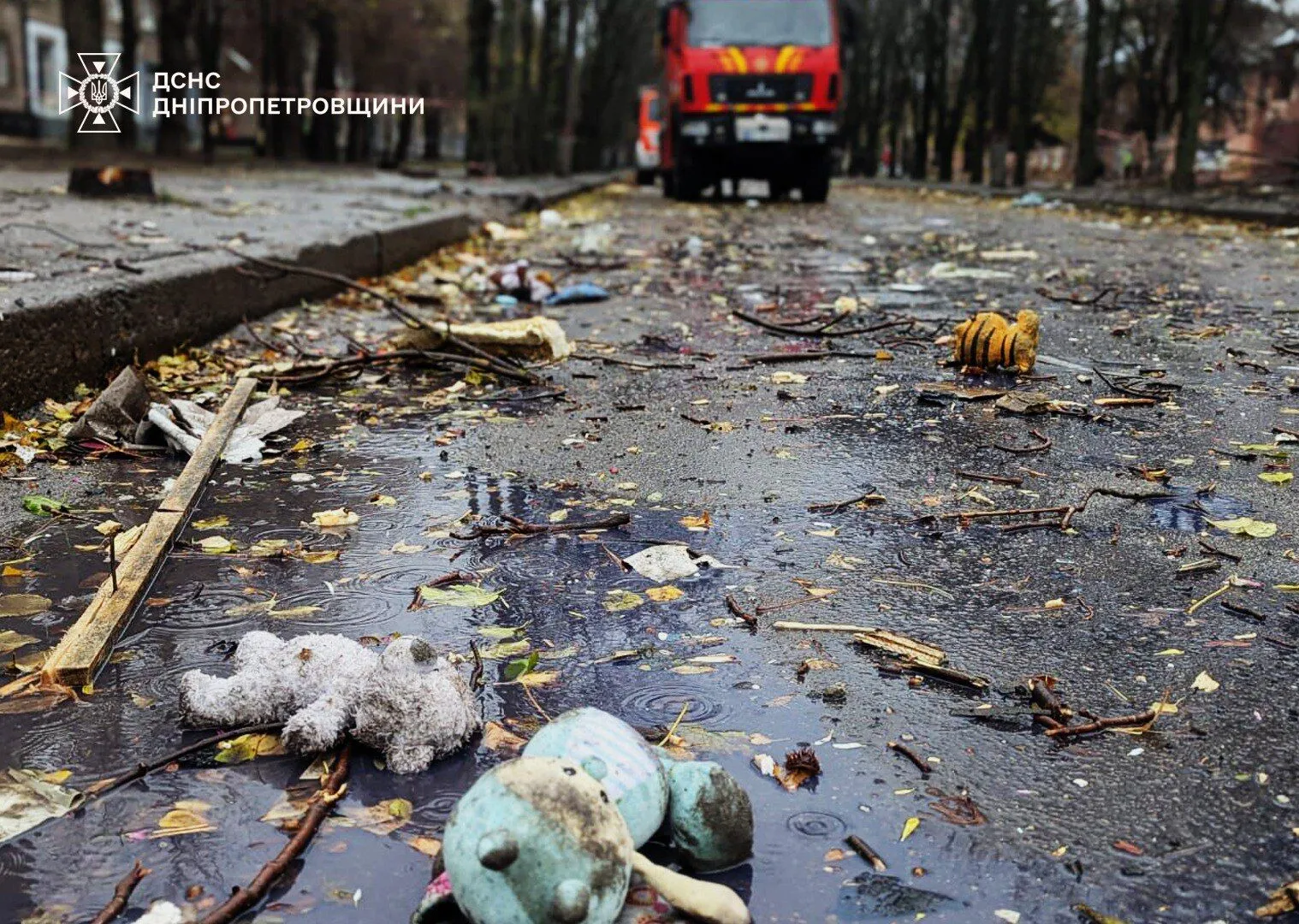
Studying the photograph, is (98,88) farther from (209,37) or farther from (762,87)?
(762,87)

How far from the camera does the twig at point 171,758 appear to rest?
1.92 metres

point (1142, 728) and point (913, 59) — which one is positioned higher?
point (913, 59)

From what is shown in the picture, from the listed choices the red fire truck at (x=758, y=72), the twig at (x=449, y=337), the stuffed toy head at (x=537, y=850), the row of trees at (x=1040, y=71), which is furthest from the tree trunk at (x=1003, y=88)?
the stuffed toy head at (x=537, y=850)

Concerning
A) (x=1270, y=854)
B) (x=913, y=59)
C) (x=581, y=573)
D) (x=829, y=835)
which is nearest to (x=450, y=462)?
(x=581, y=573)

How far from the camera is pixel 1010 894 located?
1.68 m

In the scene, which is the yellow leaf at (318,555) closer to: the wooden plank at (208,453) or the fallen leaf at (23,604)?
the wooden plank at (208,453)

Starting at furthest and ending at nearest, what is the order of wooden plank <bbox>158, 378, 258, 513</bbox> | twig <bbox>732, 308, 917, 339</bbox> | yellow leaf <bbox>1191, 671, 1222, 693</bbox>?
twig <bbox>732, 308, 917, 339</bbox>
wooden plank <bbox>158, 378, 258, 513</bbox>
yellow leaf <bbox>1191, 671, 1222, 693</bbox>

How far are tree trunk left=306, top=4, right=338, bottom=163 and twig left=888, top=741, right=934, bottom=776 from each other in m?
29.1

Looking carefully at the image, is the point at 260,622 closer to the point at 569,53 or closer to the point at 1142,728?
the point at 1142,728

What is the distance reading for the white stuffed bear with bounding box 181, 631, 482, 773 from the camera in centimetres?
202

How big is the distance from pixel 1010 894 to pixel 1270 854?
38 centimetres

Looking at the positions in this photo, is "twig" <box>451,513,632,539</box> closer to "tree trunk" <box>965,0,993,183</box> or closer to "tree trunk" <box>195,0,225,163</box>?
"tree trunk" <box>195,0,225,163</box>

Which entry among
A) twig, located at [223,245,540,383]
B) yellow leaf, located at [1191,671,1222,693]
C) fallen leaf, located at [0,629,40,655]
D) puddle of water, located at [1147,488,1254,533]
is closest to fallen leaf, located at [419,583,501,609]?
fallen leaf, located at [0,629,40,655]

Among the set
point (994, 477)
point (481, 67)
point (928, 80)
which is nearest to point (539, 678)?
point (994, 477)
